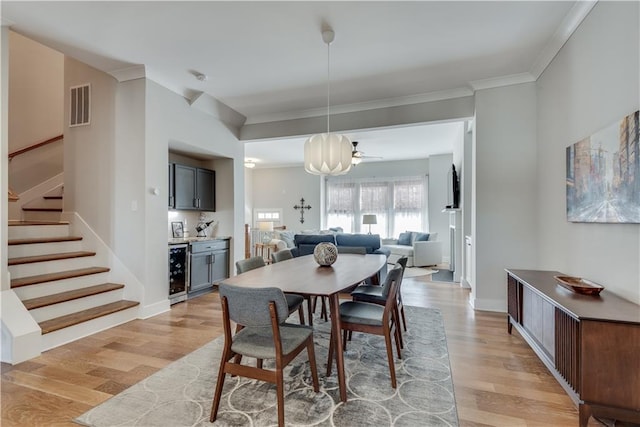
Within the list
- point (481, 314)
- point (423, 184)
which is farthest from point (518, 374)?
point (423, 184)

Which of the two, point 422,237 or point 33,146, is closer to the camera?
point 33,146

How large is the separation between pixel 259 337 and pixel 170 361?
1.11m

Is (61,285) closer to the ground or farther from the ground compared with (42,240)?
closer to the ground

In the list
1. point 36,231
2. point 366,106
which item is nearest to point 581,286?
point 366,106

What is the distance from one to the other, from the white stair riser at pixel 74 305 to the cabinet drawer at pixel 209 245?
1033mm

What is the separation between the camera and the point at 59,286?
3156 millimetres

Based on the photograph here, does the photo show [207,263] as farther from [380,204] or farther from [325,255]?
[380,204]

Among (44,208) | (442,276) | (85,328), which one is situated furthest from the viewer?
(442,276)

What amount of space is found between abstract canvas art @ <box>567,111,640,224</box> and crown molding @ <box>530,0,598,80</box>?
98 cm

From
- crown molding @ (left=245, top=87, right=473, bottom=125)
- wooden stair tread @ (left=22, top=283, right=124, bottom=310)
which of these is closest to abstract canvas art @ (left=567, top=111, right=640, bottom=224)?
crown molding @ (left=245, top=87, right=473, bottom=125)

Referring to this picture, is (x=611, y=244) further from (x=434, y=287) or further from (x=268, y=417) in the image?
(x=434, y=287)

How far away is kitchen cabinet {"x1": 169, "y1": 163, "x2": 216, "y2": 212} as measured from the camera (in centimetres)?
445

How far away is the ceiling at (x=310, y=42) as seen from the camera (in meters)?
2.42

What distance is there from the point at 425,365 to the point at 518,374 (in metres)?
0.65
